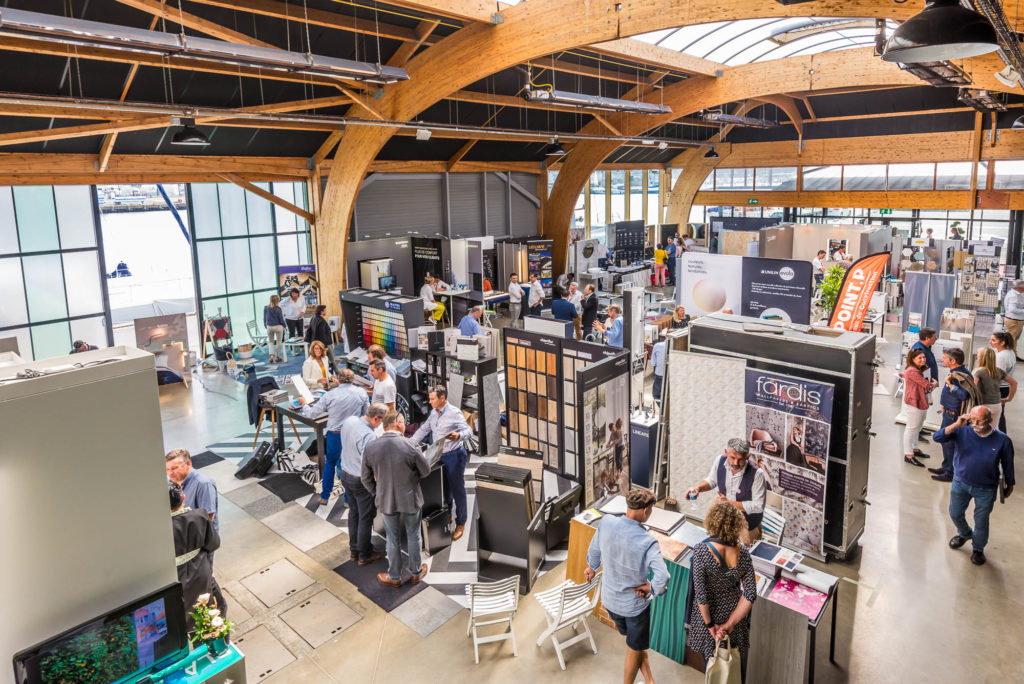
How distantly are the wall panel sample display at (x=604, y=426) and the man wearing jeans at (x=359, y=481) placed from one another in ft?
6.48

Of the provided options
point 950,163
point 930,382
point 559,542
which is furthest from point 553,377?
point 950,163

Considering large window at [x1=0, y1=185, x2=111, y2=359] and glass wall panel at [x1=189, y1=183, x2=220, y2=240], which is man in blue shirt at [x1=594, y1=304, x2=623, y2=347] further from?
large window at [x1=0, y1=185, x2=111, y2=359]

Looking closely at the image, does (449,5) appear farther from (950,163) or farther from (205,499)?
(950,163)

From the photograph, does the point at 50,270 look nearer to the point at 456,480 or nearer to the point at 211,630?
the point at 456,480

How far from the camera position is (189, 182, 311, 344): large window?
537 inches

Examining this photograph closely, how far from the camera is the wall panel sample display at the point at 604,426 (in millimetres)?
6422

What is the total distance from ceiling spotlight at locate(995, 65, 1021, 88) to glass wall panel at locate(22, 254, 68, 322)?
47.8 feet

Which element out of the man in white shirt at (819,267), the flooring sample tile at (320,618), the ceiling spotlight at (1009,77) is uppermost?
the ceiling spotlight at (1009,77)

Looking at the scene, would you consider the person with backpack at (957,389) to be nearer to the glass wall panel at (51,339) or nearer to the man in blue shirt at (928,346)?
the man in blue shirt at (928,346)

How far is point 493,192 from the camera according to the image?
66.1 feet

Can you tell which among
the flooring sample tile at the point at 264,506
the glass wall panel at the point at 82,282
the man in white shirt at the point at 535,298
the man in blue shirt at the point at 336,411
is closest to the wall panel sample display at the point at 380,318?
the man in white shirt at the point at 535,298

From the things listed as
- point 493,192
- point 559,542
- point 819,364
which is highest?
point 493,192

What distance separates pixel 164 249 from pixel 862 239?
16752 millimetres

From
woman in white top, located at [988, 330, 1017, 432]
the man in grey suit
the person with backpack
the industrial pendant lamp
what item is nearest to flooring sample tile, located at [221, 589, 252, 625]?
the man in grey suit
